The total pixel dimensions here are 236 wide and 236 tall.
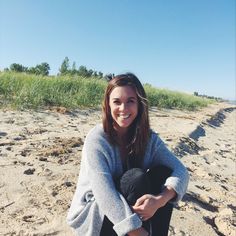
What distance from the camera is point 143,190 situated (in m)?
2.16

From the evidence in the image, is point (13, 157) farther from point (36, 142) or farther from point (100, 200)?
point (100, 200)

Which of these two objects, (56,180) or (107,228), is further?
(56,180)

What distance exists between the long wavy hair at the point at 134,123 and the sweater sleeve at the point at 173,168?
0.14 m

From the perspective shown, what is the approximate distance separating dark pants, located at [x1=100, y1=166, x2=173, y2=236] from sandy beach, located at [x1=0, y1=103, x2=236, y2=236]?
628 millimetres

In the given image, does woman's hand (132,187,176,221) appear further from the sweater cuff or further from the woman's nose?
the woman's nose

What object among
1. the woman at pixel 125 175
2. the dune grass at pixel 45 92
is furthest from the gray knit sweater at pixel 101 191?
the dune grass at pixel 45 92

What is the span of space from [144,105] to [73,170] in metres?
1.82

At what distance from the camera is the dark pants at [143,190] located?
214 cm

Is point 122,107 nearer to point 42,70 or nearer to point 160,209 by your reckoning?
point 160,209

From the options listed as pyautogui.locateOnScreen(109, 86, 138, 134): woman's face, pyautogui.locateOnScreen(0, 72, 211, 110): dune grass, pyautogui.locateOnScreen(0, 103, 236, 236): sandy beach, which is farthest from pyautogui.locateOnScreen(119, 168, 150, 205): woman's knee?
pyautogui.locateOnScreen(0, 72, 211, 110): dune grass

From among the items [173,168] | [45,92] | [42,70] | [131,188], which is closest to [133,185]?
[131,188]

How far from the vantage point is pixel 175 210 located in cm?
330

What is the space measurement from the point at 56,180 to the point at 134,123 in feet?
4.72

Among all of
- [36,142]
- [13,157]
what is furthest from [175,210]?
[36,142]
